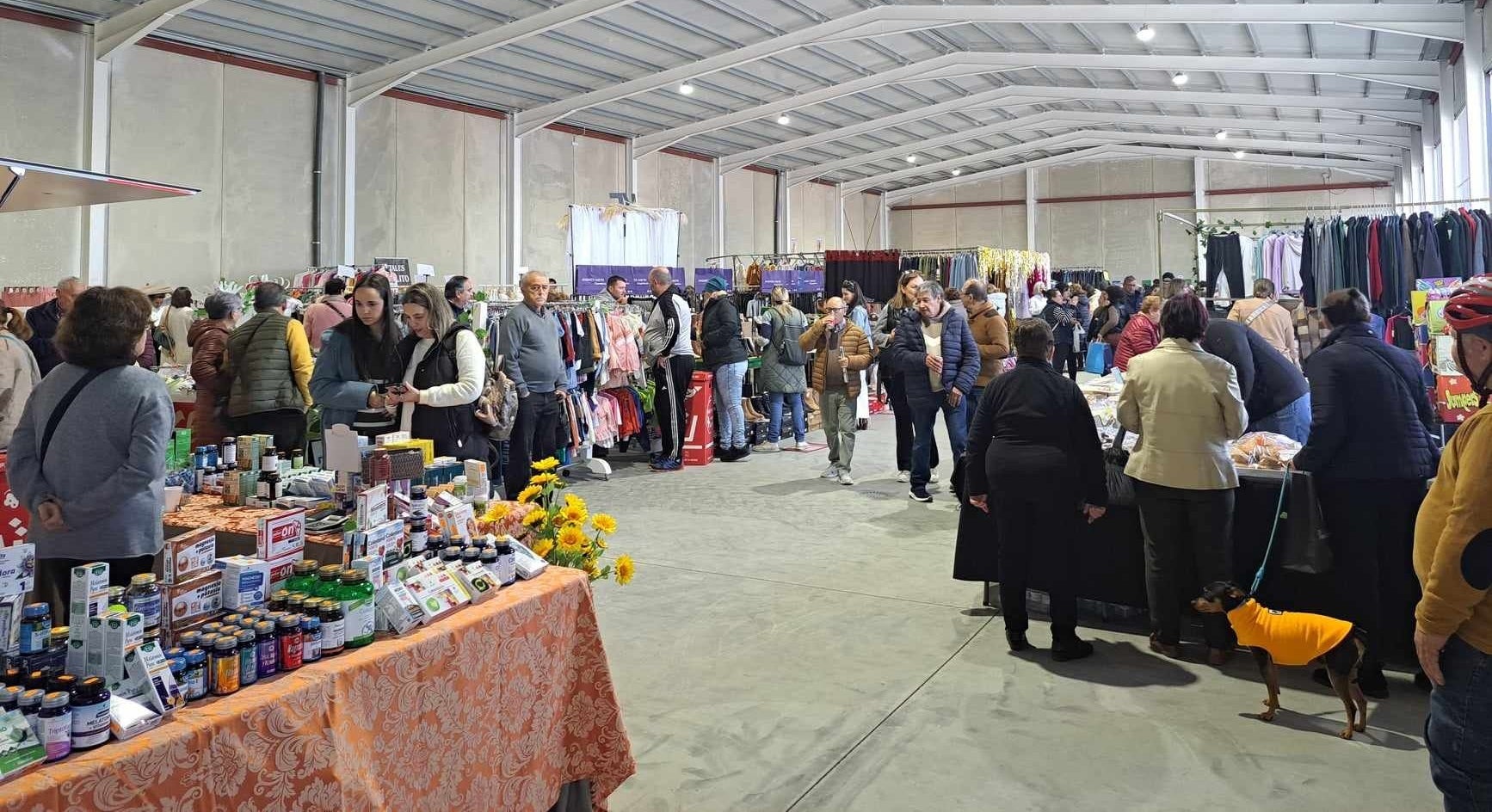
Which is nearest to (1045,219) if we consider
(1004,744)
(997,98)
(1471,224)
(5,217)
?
(997,98)

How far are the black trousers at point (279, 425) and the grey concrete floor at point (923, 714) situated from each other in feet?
5.83

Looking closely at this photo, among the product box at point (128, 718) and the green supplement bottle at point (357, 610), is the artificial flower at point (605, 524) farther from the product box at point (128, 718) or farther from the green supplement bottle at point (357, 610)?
the product box at point (128, 718)

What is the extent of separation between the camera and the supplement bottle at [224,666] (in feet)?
5.54

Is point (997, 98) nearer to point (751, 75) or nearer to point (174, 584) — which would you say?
point (751, 75)

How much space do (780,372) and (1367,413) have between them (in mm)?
5909

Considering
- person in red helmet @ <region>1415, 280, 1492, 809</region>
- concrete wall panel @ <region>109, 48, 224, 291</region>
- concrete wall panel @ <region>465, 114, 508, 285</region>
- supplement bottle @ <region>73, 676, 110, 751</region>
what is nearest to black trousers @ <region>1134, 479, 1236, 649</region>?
person in red helmet @ <region>1415, 280, 1492, 809</region>

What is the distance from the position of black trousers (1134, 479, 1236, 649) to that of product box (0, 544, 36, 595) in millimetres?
3362

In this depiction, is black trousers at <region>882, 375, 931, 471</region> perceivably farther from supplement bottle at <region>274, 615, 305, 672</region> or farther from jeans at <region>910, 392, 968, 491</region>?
supplement bottle at <region>274, 615, 305, 672</region>

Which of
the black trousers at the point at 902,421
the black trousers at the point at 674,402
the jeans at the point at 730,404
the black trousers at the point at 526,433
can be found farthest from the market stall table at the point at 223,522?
the jeans at the point at 730,404

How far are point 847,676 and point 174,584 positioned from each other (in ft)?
7.68

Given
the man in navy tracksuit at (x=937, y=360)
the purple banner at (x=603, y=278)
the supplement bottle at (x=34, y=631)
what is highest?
the purple banner at (x=603, y=278)

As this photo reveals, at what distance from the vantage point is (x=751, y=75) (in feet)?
44.4

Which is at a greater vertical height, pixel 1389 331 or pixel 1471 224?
pixel 1471 224

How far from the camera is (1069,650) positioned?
3715 millimetres
